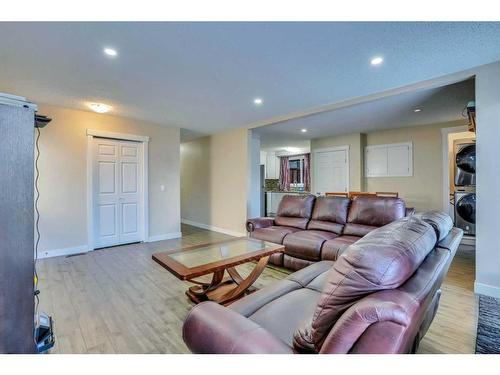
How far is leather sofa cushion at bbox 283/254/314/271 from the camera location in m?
3.10

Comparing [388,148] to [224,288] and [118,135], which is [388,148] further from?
[118,135]

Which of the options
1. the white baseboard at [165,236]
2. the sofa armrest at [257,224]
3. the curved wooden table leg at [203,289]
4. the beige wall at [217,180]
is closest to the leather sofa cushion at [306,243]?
the sofa armrest at [257,224]

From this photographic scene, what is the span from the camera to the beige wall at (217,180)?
551 cm

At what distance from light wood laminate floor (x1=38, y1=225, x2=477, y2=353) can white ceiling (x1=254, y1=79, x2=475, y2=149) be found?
95.1 inches

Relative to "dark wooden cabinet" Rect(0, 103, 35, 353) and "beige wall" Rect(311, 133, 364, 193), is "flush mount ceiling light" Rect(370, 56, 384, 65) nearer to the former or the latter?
"dark wooden cabinet" Rect(0, 103, 35, 353)

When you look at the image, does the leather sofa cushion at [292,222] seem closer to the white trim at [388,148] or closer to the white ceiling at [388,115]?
the white ceiling at [388,115]

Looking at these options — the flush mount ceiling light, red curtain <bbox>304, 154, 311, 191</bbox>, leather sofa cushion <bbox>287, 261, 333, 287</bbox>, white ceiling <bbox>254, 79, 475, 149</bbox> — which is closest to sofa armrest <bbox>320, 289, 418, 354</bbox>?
leather sofa cushion <bbox>287, 261, 333, 287</bbox>

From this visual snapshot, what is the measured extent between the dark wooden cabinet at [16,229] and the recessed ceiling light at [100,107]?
10.4 ft

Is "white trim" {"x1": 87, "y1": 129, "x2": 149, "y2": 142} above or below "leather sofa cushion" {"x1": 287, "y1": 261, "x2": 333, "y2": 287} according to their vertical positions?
above

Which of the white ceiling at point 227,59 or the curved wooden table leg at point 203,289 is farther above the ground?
the white ceiling at point 227,59

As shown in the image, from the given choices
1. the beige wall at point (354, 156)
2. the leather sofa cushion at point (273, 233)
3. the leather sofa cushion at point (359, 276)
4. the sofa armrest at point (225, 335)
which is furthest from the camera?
the beige wall at point (354, 156)

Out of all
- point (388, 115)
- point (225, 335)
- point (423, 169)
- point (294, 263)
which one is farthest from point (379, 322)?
point (423, 169)
